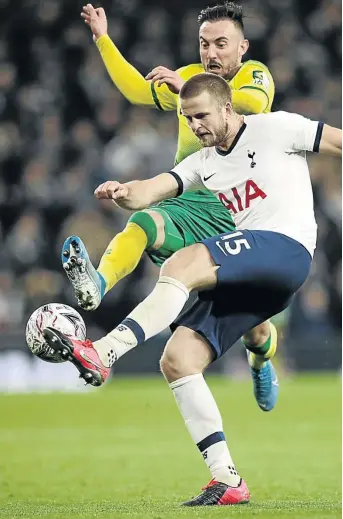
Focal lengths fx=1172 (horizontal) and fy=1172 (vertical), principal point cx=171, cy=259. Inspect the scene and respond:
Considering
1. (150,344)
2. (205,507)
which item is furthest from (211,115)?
(150,344)

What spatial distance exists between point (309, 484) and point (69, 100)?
10676 mm

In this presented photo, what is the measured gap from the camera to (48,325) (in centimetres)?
561

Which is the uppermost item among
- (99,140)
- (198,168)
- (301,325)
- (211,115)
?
(211,115)

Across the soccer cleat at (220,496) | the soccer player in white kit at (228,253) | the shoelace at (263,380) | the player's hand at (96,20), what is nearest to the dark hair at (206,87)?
the soccer player in white kit at (228,253)

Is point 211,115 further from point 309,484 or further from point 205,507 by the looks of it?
point 309,484

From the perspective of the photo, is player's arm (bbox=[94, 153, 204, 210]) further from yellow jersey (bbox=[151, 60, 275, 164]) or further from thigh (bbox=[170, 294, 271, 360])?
thigh (bbox=[170, 294, 271, 360])

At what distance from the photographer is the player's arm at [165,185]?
621 centimetres

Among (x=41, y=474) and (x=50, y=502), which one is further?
(x=41, y=474)

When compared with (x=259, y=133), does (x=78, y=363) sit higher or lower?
lower

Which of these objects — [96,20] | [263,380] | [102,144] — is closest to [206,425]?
[263,380]

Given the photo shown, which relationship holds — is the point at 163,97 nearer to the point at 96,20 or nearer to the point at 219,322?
the point at 96,20

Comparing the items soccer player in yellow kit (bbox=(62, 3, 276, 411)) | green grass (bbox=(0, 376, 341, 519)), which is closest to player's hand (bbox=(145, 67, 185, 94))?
soccer player in yellow kit (bbox=(62, 3, 276, 411))

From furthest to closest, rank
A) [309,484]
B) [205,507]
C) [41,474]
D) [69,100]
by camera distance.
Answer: [69,100] → [41,474] → [309,484] → [205,507]

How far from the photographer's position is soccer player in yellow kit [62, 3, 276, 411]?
6477 mm
